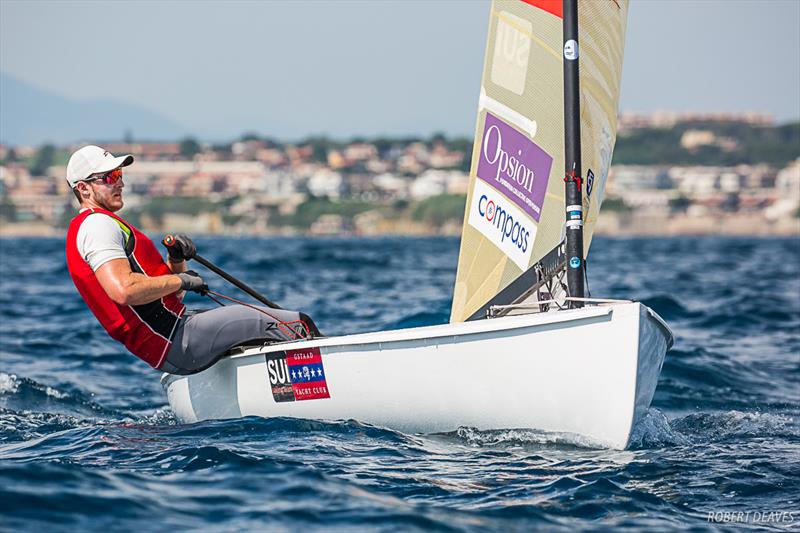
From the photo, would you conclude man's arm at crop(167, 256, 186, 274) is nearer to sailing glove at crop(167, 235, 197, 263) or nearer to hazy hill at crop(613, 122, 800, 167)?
sailing glove at crop(167, 235, 197, 263)

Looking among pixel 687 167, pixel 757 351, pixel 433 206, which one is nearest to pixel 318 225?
pixel 433 206

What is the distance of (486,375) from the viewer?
17.4 ft

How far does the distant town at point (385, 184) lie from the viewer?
103000 mm

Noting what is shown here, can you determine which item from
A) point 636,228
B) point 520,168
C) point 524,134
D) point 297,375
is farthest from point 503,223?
point 636,228

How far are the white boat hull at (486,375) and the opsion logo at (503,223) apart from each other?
99 centimetres

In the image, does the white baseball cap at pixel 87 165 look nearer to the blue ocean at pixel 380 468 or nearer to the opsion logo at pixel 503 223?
the blue ocean at pixel 380 468

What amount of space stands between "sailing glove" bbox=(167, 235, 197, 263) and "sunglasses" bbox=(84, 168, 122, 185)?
48 cm

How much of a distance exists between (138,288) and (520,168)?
2.19 metres

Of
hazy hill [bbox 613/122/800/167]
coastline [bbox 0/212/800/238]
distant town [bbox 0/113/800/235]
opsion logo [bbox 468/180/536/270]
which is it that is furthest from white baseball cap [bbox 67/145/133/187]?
hazy hill [bbox 613/122/800/167]

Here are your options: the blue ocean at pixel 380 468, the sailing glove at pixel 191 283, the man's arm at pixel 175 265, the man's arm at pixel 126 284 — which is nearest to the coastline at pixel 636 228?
the blue ocean at pixel 380 468

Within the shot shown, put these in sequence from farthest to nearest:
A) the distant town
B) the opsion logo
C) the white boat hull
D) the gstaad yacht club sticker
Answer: the distant town
the opsion logo
the gstaad yacht club sticker
the white boat hull

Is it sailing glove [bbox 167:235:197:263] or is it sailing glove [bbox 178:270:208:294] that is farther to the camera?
sailing glove [bbox 167:235:197:263]

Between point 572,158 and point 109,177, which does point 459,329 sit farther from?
point 109,177

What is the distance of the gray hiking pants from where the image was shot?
5.86 meters
